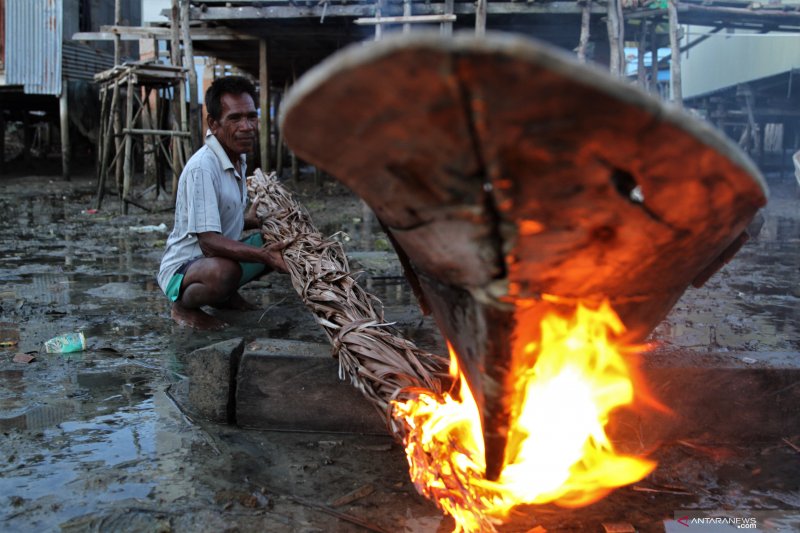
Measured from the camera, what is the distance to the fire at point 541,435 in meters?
1.66

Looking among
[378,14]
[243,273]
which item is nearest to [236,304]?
[243,273]

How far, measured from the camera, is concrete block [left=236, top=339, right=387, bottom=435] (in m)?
2.63

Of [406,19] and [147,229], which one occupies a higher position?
[406,19]

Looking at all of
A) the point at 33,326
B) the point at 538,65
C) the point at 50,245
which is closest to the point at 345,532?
the point at 538,65

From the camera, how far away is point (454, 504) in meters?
1.82

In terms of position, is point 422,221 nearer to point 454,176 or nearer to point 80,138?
point 454,176

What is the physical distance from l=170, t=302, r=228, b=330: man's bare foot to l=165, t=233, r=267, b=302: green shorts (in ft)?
0.33

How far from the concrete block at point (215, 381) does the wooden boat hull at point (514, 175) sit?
131cm

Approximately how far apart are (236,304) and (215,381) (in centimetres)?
186

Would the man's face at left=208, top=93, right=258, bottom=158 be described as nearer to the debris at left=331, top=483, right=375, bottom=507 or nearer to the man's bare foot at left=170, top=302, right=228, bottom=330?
the man's bare foot at left=170, top=302, right=228, bottom=330

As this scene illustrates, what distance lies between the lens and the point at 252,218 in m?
4.33

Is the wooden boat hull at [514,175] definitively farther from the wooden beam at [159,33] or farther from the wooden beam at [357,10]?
the wooden beam at [159,33]

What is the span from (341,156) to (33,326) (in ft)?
11.5

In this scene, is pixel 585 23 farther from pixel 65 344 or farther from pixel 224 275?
pixel 65 344
